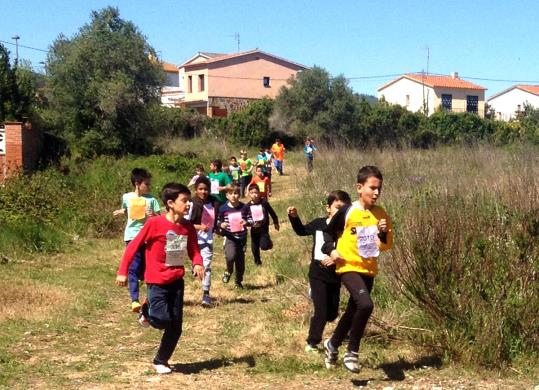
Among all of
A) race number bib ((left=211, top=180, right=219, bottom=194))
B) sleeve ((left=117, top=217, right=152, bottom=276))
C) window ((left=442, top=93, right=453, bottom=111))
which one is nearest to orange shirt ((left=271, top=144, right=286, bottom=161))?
race number bib ((left=211, top=180, right=219, bottom=194))

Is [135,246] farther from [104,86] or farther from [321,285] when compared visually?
[104,86]

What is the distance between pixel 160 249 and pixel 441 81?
76967 millimetres

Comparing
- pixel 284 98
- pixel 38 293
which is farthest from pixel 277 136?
pixel 38 293

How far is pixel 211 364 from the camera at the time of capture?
6.68 m

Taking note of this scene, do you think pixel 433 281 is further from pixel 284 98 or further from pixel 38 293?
pixel 284 98

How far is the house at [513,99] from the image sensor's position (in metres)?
88.4

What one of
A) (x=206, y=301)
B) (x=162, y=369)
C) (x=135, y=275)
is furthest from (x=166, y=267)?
(x=206, y=301)

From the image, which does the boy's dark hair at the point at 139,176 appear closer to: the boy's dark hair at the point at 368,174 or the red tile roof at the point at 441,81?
the boy's dark hair at the point at 368,174

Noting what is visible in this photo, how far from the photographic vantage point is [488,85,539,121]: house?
290 ft

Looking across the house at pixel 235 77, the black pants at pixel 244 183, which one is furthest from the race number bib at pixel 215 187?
the house at pixel 235 77

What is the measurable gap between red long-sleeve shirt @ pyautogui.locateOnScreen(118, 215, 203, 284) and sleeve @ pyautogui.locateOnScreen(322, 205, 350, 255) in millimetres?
1272

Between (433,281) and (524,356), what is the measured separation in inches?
38.6

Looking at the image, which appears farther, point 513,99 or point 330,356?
point 513,99

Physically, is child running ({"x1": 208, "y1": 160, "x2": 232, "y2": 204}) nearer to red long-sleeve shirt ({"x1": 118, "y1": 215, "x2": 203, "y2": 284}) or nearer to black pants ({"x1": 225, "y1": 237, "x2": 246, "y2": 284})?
black pants ({"x1": 225, "y1": 237, "x2": 246, "y2": 284})
